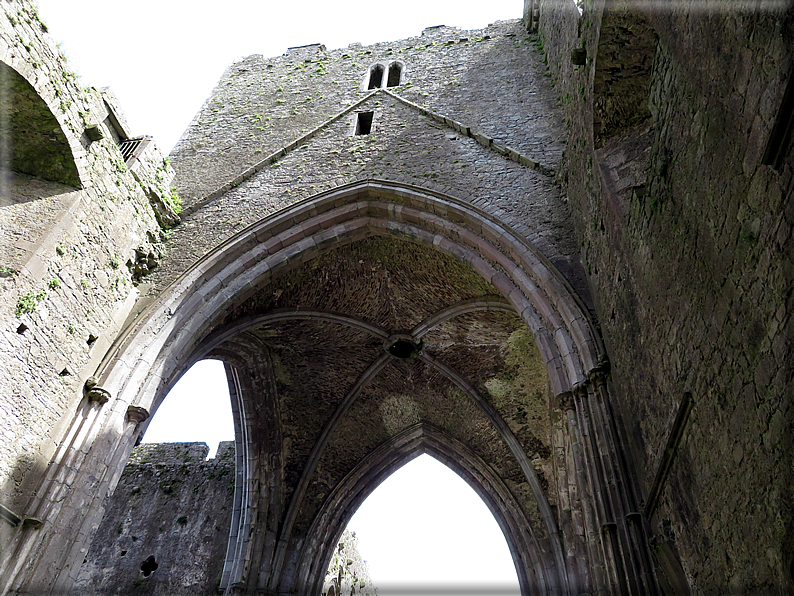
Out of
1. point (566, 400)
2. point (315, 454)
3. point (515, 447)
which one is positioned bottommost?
point (566, 400)

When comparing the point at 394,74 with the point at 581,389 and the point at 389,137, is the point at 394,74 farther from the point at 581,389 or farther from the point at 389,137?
the point at 581,389

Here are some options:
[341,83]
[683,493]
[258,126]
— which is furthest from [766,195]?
[341,83]

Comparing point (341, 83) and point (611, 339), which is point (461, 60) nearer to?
point (341, 83)

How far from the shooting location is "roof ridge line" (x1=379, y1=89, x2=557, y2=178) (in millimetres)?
7734

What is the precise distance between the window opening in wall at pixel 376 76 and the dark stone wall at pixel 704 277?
6.44 metres

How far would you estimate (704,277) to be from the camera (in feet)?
11.2

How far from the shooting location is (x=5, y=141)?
20.9 feet

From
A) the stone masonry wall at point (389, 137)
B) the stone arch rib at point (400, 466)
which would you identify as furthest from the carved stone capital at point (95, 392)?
the stone arch rib at point (400, 466)

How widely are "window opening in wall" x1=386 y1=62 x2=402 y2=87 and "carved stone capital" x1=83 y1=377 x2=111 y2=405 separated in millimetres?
7656

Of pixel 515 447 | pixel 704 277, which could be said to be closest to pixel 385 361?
pixel 515 447

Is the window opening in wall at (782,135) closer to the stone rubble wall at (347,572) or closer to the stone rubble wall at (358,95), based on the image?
the stone rubble wall at (358,95)

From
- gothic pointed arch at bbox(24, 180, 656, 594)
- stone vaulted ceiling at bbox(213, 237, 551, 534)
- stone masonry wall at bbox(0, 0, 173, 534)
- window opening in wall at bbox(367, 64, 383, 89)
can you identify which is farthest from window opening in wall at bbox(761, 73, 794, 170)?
window opening in wall at bbox(367, 64, 383, 89)

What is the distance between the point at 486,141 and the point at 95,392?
19.2ft

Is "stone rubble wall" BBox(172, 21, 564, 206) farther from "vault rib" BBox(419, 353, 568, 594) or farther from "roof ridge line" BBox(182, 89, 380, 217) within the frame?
"vault rib" BBox(419, 353, 568, 594)
